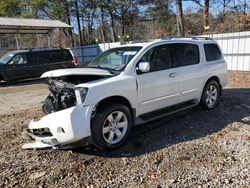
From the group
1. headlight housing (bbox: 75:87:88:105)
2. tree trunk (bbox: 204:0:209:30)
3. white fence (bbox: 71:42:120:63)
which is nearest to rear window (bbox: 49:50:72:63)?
white fence (bbox: 71:42:120:63)

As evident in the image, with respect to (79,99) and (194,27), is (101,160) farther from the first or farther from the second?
(194,27)

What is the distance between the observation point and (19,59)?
14.1 m

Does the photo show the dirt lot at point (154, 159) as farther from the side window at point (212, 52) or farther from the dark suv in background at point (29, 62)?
the dark suv in background at point (29, 62)

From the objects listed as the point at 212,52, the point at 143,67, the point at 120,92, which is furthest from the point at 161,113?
the point at 212,52

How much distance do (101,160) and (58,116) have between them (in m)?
0.94

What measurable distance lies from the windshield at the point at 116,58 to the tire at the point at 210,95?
7.29ft

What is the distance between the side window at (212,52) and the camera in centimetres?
659

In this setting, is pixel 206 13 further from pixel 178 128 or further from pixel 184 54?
pixel 178 128

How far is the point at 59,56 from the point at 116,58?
10562 mm

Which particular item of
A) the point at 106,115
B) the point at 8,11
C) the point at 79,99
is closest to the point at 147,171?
the point at 106,115

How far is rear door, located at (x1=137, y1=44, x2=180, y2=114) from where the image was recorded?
5016 millimetres

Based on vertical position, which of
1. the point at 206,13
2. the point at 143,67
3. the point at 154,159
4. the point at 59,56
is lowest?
the point at 154,159

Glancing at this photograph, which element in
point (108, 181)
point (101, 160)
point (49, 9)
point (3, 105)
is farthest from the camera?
point (49, 9)

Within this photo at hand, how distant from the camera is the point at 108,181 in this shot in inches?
144
